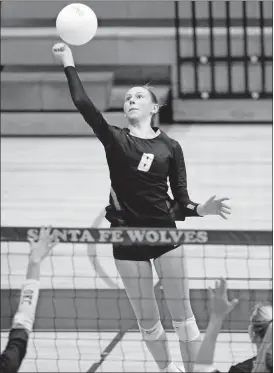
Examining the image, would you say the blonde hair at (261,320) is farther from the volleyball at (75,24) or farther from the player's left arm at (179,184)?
the volleyball at (75,24)

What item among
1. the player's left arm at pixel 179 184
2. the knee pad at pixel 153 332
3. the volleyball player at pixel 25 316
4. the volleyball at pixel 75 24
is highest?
the volleyball at pixel 75 24

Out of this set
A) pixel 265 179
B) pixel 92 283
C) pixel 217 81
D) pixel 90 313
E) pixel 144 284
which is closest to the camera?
pixel 144 284

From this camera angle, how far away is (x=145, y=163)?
7016mm

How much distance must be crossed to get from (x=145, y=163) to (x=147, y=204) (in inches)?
10.4

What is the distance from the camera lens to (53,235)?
655cm

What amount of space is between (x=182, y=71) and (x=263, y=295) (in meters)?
9.40

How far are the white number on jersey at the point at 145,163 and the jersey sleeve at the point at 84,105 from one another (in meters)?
0.25

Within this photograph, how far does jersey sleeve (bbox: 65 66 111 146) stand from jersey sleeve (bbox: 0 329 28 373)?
166cm

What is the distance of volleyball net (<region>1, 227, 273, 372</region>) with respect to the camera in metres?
9.05

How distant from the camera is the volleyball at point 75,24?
280 inches

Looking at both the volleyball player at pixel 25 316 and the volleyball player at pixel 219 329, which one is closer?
the volleyball player at pixel 25 316

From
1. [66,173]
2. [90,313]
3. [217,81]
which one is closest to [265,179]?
[66,173]

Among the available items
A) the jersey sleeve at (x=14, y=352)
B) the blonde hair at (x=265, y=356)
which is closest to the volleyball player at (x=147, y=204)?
the blonde hair at (x=265, y=356)

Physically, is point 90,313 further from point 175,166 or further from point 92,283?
point 175,166
